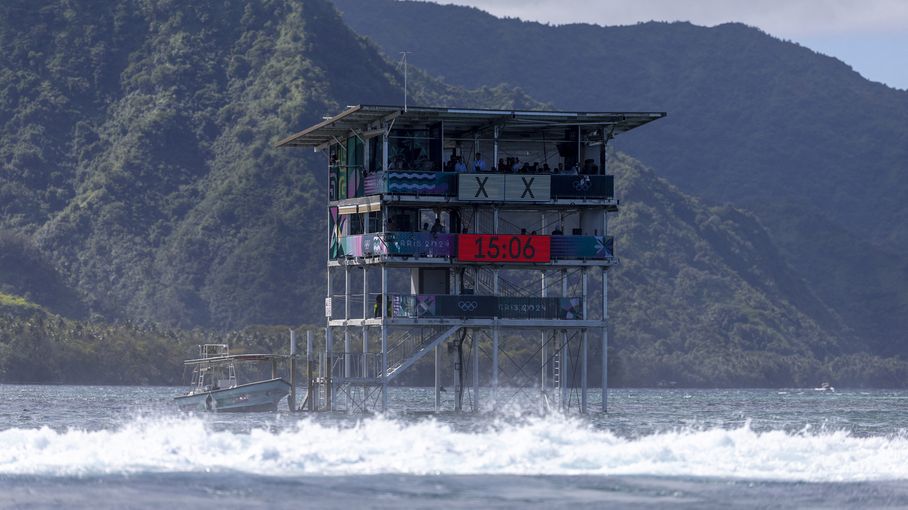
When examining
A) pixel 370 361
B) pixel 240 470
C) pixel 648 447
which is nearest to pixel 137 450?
pixel 240 470

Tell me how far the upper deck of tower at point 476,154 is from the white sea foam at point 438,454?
2651 cm

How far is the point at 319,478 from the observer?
42125 millimetres

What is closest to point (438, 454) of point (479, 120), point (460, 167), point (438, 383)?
point (460, 167)

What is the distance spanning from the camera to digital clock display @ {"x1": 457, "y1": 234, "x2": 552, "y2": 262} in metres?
75.3

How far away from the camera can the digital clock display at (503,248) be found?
247 feet

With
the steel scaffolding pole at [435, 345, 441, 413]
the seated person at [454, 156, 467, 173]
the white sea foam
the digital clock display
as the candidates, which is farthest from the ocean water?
the steel scaffolding pole at [435, 345, 441, 413]

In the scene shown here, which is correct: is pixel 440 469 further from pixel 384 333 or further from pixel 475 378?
pixel 475 378

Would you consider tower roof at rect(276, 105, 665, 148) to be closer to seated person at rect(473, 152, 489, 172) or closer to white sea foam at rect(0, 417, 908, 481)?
seated person at rect(473, 152, 489, 172)

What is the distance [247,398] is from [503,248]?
1620 centimetres

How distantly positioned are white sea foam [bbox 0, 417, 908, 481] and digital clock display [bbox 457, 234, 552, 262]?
25.9 meters

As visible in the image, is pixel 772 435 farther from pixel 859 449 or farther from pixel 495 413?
pixel 495 413

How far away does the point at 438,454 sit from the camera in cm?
4559

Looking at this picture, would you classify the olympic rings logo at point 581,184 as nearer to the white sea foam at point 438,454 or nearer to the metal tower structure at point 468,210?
the metal tower structure at point 468,210

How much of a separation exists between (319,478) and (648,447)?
9.35 meters
